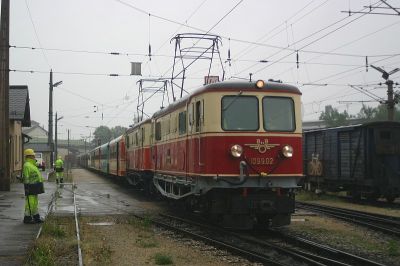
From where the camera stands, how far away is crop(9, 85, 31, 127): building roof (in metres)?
31.5

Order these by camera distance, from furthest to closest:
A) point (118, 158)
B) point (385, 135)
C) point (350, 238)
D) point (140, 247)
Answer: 1. point (118, 158)
2. point (385, 135)
3. point (350, 238)
4. point (140, 247)

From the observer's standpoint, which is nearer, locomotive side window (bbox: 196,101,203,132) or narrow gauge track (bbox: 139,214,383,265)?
narrow gauge track (bbox: 139,214,383,265)

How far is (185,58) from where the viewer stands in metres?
19.2

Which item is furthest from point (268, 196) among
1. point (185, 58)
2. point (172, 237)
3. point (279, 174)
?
point (185, 58)

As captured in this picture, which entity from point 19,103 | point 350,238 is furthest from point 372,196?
point 19,103

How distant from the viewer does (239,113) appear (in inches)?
464

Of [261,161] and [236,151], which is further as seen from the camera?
[261,161]

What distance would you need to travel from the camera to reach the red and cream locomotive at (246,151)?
11406mm

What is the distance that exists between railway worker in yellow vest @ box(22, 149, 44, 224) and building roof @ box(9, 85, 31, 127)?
18252 mm

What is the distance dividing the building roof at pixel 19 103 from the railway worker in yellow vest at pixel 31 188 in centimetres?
1825

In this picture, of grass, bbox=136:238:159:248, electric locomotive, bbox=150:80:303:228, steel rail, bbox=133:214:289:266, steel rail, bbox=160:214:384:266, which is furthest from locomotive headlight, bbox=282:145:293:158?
grass, bbox=136:238:159:248

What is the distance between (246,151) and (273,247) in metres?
2.40

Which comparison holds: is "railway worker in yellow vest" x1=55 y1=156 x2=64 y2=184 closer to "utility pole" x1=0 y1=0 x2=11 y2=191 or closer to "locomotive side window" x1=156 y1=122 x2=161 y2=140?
"utility pole" x1=0 y1=0 x2=11 y2=191

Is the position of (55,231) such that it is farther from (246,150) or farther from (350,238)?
(350,238)
